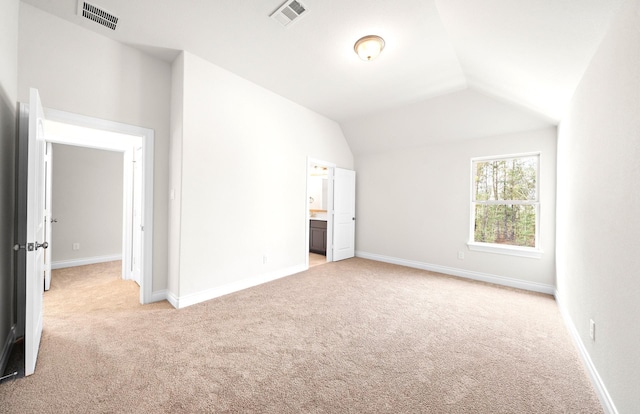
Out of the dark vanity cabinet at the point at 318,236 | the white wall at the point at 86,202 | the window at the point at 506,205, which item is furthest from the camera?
the dark vanity cabinet at the point at 318,236

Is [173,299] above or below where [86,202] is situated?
below

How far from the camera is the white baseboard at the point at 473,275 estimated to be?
3715 mm

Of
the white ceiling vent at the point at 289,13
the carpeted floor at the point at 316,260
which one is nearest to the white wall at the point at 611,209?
the white ceiling vent at the point at 289,13

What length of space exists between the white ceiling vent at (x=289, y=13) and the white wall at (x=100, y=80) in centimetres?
161

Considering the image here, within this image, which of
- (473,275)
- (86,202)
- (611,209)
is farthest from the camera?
(86,202)

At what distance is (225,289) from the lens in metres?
3.38

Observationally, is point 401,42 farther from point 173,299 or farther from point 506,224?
point 173,299

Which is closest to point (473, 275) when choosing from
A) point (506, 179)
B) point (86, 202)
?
point (506, 179)

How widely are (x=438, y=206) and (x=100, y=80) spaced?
4948 millimetres

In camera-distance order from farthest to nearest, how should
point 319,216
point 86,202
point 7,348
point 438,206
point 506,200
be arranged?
point 319,216
point 86,202
point 438,206
point 506,200
point 7,348

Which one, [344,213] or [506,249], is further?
[344,213]

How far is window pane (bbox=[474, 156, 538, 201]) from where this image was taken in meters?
3.94

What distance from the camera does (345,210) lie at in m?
5.54

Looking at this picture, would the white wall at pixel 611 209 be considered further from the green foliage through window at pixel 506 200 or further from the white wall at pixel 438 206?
the green foliage through window at pixel 506 200
